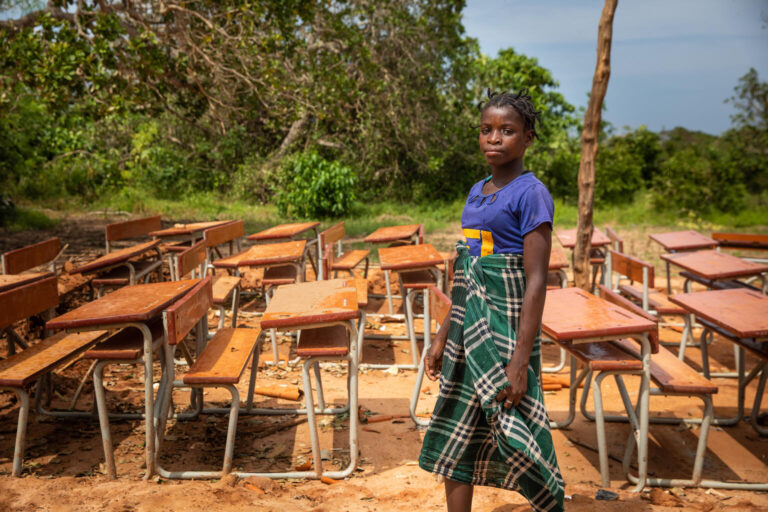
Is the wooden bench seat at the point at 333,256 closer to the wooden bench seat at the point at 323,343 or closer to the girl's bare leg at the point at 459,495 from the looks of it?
the wooden bench seat at the point at 323,343

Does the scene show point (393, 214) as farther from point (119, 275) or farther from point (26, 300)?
point (26, 300)

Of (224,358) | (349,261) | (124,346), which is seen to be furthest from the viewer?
(349,261)

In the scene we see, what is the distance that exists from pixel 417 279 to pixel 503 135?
10.8 feet

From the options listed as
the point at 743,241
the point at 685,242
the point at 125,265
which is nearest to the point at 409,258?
the point at 125,265

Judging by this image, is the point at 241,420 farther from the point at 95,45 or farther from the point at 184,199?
the point at 184,199

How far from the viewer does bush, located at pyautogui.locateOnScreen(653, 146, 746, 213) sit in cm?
1268

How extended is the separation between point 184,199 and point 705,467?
13099 mm

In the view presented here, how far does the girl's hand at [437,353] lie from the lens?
86.8 inches

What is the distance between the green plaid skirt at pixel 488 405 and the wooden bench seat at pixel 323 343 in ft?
3.58

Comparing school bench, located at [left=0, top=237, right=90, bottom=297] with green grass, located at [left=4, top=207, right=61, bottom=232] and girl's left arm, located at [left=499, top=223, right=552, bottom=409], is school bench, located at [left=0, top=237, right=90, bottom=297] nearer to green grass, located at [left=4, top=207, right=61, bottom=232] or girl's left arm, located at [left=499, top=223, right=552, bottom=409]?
girl's left arm, located at [left=499, top=223, right=552, bottom=409]

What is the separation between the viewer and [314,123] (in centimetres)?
1520

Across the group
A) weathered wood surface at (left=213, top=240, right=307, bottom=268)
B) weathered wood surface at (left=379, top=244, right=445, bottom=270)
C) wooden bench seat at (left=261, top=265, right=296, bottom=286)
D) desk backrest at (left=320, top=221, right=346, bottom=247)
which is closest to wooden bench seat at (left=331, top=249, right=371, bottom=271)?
desk backrest at (left=320, top=221, right=346, bottom=247)

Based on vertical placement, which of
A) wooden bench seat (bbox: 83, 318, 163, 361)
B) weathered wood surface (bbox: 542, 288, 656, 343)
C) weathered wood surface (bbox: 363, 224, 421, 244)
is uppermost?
weathered wood surface (bbox: 363, 224, 421, 244)

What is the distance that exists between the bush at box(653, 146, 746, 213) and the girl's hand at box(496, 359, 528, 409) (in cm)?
1238
